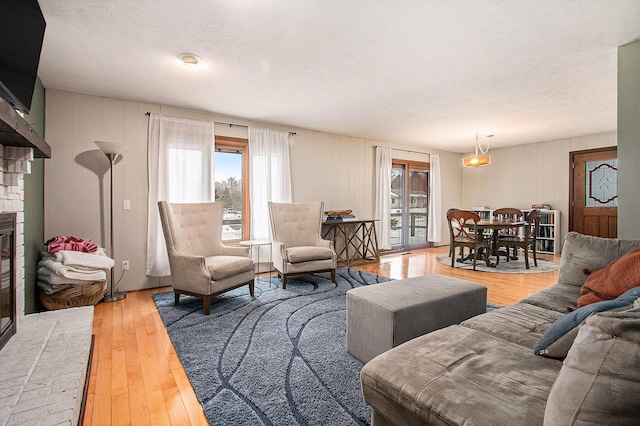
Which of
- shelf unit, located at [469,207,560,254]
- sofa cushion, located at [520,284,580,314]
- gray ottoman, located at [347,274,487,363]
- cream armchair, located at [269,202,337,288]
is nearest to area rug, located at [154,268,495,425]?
gray ottoman, located at [347,274,487,363]

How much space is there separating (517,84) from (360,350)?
3.08 metres

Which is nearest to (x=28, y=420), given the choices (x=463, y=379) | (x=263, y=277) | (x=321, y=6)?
(x=463, y=379)

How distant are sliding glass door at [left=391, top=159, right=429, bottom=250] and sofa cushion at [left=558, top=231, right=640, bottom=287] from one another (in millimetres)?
4288

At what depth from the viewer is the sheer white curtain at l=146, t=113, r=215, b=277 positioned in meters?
3.90

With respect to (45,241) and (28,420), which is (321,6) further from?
(45,241)

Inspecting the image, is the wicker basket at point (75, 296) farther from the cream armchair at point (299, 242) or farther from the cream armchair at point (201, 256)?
the cream armchair at point (299, 242)

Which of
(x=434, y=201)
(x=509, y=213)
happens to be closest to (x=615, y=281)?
(x=509, y=213)

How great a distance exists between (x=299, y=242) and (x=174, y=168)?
1.88 m

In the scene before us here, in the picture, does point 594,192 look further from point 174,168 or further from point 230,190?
point 174,168

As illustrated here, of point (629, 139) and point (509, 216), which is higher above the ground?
point (629, 139)

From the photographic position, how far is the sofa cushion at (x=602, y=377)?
62 centimetres

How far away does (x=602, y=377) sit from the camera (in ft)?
2.18

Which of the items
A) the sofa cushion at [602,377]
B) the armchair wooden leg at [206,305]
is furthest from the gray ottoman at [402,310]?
the armchair wooden leg at [206,305]

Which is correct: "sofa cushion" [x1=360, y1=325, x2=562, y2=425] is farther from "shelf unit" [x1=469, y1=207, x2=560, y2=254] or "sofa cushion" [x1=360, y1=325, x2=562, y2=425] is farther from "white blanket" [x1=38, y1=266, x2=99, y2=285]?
"shelf unit" [x1=469, y1=207, x2=560, y2=254]
